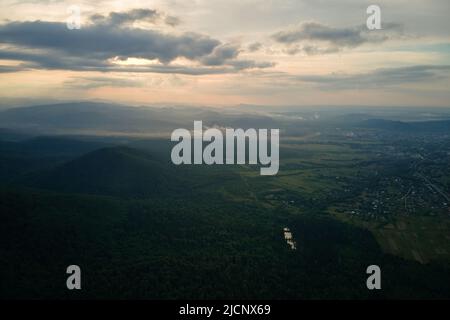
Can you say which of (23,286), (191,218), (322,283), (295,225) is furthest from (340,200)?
(23,286)

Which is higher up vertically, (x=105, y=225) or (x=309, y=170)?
(x=309, y=170)

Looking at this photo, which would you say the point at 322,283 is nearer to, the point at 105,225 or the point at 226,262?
the point at 226,262

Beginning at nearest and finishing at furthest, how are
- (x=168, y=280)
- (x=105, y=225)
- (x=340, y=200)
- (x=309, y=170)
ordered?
(x=168, y=280), (x=105, y=225), (x=340, y=200), (x=309, y=170)

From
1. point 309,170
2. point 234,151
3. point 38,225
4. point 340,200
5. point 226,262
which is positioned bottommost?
point 226,262

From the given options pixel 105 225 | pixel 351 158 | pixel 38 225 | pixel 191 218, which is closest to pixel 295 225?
pixel 191 218

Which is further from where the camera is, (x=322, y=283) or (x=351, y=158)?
(x=351, y=158)

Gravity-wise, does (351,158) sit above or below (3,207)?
above

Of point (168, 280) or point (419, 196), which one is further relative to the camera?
point (419, 196)

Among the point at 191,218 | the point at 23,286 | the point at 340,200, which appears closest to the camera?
the point at 23,286
